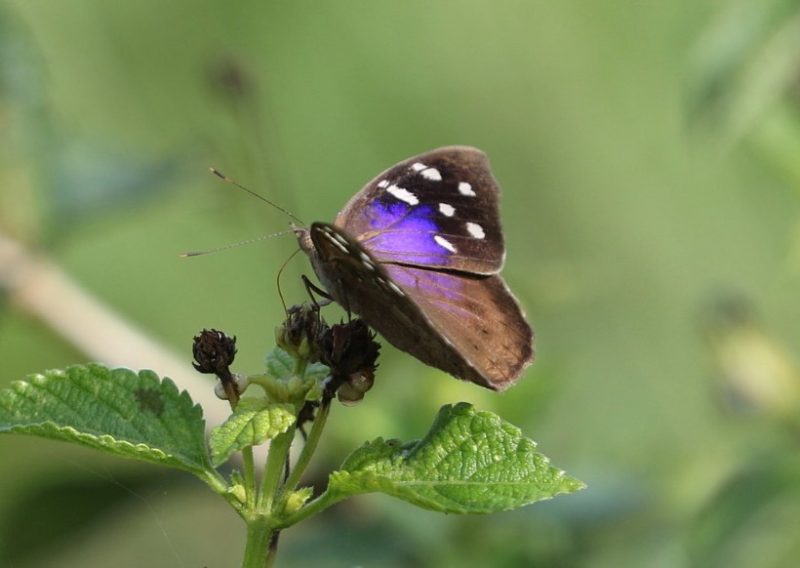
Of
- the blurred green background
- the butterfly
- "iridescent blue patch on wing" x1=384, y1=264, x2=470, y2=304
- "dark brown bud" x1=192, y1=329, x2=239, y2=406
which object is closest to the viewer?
"dark brown bud" x1=192, y1=329, x2=239, y2=406

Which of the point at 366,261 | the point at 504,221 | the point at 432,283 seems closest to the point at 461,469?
the point at 366,261

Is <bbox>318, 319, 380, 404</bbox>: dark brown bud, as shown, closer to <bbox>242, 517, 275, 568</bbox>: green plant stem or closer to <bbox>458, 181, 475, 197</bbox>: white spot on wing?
<bbox>242, 517, 275, 568</bbox>: green plant stem

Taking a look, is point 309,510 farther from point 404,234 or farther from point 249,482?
point 404,234

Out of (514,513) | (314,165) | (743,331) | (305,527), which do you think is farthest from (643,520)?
(314,165)

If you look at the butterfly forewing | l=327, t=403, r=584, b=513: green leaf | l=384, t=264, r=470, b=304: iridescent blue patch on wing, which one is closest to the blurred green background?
the butterfly forewing

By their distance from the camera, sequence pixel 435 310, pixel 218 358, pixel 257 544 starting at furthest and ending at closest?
1. pixel 435 310
2. pixel 218 358
3. pixel 257 544

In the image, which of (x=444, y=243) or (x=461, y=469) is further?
(x=444, y=243)

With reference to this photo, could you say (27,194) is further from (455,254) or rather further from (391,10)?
(391,10)
